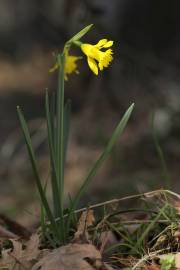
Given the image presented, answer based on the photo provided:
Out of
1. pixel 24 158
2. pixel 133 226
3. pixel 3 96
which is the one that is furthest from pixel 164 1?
pixel 133 226

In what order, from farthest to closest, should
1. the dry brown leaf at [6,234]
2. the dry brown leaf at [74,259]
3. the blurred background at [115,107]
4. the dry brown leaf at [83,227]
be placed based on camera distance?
1. the blurred background at [115,107]
2. the dry brown leaf at [6,234]
3. the dry brown leaf at [83,227]
4. the dry brown leaf at [74,259]

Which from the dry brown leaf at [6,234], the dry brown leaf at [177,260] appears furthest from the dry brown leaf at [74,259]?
the dry brown leaf at [6,234]

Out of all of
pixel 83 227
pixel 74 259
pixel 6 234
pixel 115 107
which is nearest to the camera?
pixel 74 259

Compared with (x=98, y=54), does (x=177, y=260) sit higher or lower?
lower

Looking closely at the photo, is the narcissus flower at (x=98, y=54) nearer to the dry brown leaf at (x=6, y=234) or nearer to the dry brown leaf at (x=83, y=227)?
the dry brown leaf at (x=83, y=227)

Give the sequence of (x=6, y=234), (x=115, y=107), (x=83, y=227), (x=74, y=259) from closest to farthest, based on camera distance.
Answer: (x=74, y=259)
(x=83, y=227)
(x=6, y=234)
(x=115, y=107)

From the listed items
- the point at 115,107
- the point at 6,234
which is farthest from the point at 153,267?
A: the point at 115,107

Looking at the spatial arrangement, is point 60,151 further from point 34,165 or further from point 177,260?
point 177,260
